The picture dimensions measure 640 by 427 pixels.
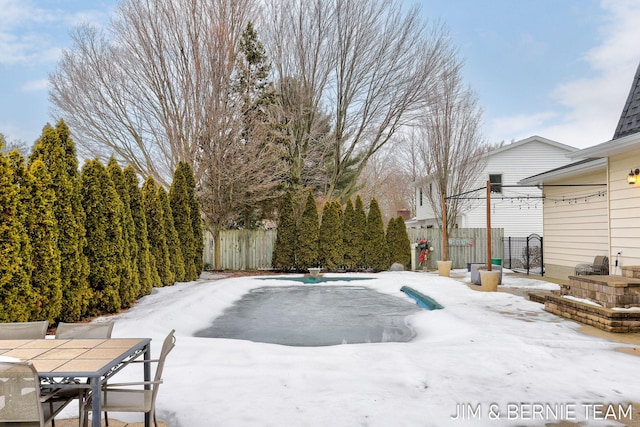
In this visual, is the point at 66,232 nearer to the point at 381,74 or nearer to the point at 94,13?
the point at 94,13

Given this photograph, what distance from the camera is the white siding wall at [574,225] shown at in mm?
9039

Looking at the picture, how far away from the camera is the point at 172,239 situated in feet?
33.0

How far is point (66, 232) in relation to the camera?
5801mm

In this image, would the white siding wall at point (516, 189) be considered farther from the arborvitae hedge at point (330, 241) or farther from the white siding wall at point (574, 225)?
the arborvitae hedge at point (330, 241)

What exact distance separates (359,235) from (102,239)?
8.87 metres

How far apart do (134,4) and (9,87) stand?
8.52 m

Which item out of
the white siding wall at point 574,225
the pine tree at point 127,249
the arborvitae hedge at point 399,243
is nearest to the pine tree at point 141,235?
the pine tree at point 127,249

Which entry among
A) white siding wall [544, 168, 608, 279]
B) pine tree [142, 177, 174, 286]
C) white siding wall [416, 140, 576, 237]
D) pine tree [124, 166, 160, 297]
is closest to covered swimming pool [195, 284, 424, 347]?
pine tree [124, 166, 160, 297]

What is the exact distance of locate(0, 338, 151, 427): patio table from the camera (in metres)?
1.84


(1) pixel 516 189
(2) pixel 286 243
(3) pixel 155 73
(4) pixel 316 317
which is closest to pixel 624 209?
(4) pixel 316 317

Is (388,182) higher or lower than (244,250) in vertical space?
higher

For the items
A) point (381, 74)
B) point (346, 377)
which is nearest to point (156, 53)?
point (381, 74)

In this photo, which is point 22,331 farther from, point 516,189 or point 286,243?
point 516,189

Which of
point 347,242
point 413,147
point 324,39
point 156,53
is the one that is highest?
point 324,39
